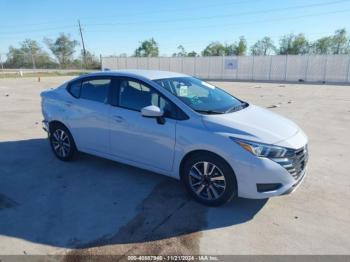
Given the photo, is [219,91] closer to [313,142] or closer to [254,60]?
[313,142]

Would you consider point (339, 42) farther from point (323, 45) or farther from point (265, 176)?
point (265, 176)

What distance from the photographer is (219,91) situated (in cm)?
489

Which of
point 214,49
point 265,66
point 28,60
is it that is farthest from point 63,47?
point 265,66

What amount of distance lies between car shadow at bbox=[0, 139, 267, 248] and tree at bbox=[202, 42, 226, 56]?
70919 mm

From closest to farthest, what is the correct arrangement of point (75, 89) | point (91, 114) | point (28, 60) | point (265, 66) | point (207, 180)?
point (207, 180)
point (91, 114)
point (75, 89)
point (265, 66)
point (28, 60)

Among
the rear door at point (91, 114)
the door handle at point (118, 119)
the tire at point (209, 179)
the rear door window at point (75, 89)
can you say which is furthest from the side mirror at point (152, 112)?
the rear door window at point (75, 89)

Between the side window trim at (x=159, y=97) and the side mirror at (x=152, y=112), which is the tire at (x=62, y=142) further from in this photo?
the side mirror at (x=152, y=112)

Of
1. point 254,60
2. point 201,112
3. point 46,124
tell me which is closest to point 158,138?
point 201,112

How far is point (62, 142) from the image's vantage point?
207 inches

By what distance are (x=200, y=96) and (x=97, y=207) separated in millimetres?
2114

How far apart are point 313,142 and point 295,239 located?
162 inches

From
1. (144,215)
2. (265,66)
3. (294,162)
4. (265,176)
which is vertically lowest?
(144,215)

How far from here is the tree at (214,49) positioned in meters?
72.9

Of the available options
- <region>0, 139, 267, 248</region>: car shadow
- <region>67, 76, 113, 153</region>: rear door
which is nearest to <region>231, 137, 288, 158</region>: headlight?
<region>0, 139, 267, 248</region>: car shadow
